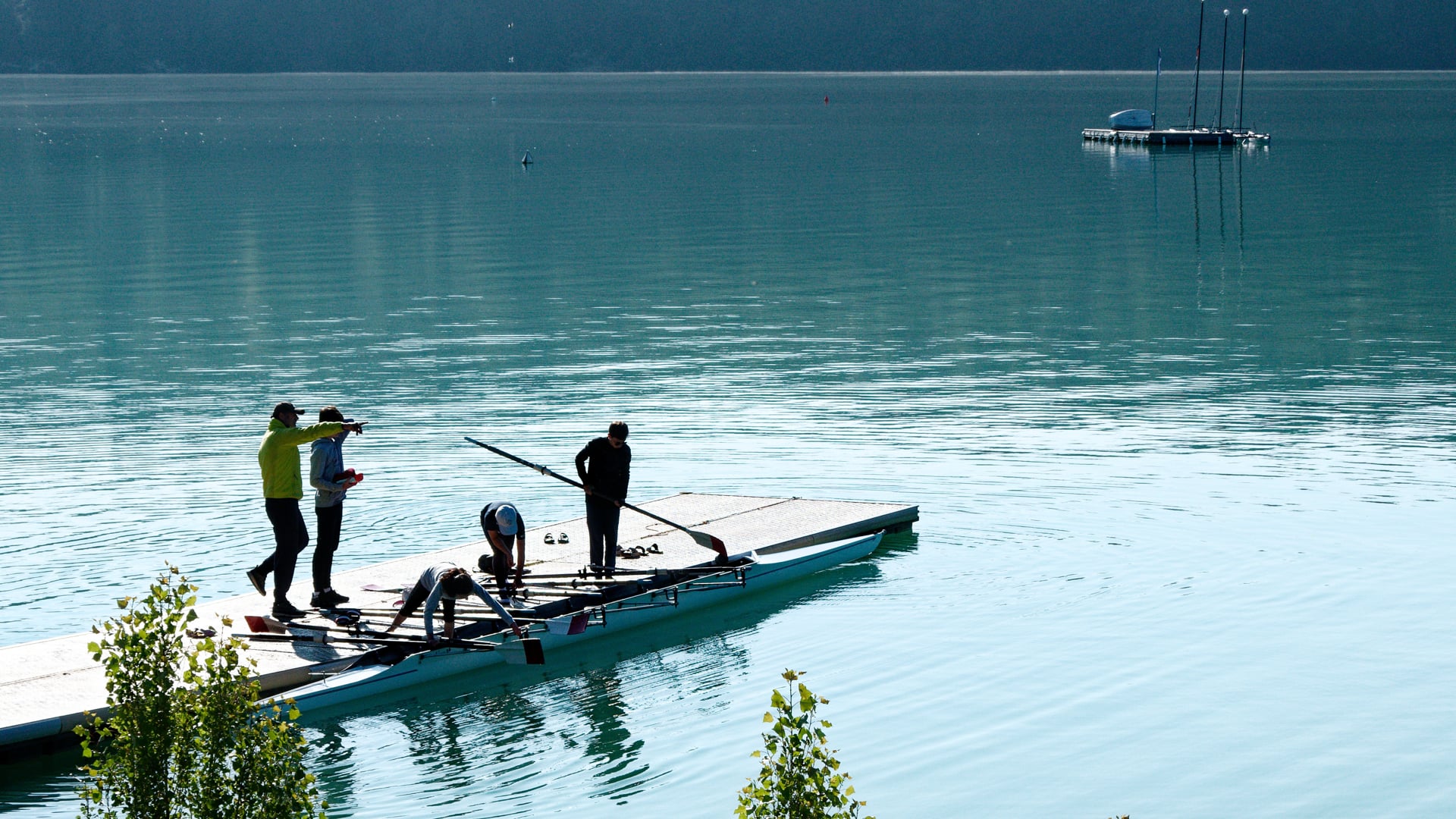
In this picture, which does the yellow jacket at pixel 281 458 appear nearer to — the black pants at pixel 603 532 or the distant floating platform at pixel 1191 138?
the black pants at pixel 603 532

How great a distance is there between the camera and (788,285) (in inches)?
2249

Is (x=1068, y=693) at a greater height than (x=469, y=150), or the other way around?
(x=469, y=150)

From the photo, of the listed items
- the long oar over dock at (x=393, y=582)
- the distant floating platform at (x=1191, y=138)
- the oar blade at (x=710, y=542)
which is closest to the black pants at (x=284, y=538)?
the long oar over dock at (x=393, y=582)

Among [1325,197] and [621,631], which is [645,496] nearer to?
[621,631]

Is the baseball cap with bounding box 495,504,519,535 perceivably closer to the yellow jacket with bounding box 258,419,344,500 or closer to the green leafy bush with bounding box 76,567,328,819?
the yellow jacket with bounding box 258,419,344,500

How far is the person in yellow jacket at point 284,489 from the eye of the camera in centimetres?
2097

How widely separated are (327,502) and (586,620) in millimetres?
3470

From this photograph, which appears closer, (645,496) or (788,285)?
(645,496)

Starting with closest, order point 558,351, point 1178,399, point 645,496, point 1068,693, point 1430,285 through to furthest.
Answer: point 1068,693, point 645,496, point 1178,399, point 558,351, point 1430,285

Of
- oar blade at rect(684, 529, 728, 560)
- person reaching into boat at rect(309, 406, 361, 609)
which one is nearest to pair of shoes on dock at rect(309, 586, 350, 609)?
person reaching into boat at rect(309, 406, 361, 609)

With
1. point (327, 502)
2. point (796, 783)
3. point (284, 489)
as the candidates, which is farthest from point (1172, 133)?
point (796, 783)

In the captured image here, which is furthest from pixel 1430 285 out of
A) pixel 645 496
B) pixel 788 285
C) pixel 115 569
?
pixel 115 569

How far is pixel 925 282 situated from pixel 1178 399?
2059 centimetres

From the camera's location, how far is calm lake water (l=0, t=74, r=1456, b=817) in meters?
19.4
